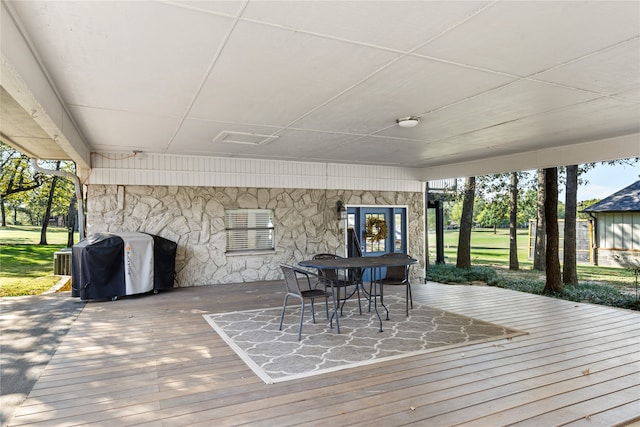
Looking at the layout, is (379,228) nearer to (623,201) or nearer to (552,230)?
(552,230)

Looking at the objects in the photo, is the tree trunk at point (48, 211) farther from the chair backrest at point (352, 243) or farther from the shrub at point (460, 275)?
the shrub at point (460, 275)

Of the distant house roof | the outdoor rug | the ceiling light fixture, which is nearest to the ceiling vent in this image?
the ceiling light fixture

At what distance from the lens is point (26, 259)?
1191 centimetres

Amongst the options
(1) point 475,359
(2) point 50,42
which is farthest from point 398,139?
(2) point 50,42

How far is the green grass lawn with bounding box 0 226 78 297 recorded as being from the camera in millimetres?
8971

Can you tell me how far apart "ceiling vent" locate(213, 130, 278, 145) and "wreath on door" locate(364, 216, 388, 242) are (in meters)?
3.81

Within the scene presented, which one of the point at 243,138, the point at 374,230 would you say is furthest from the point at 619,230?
the point at 243,138

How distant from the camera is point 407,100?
154 inches

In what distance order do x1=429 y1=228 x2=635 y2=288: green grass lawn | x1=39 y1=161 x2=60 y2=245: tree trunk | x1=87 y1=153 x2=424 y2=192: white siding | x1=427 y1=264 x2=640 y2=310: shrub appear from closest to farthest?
x1=87 y1=153 x2=424 y2=192: white siding → x1=427 y1=264 x2=640 y2=310: shrub → x1=429 y1=228 x2=635 y2=288: green grass lawn → x1=39 y1=161 x2=60 y2=245: tree trunk

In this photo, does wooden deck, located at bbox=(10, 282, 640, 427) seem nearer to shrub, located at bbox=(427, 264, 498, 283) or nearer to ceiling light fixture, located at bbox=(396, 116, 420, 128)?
ceiling light fixture, located at bbox=(396, 116, 420, 128)

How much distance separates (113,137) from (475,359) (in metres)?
5.43

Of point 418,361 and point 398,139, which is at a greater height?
point 398,139

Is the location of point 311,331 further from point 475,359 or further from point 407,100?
point 407,100

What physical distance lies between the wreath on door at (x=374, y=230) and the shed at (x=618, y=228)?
539 cm
